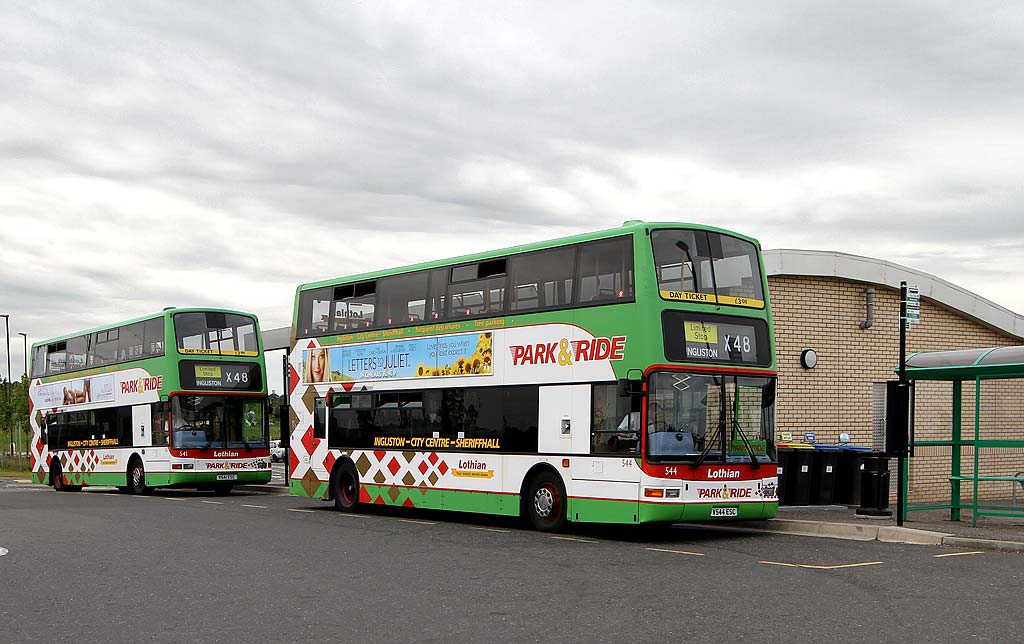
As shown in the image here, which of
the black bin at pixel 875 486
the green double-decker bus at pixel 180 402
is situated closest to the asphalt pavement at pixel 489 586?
the black bin at pixel 875 486

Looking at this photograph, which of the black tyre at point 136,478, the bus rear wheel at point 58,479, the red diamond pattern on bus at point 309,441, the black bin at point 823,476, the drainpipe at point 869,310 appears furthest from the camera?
the bus rear wheel at point 58,479

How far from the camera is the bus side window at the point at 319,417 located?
2189cm

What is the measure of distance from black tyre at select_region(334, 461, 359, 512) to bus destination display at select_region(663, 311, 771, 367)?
8.06m

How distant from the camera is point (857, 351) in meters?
22.9

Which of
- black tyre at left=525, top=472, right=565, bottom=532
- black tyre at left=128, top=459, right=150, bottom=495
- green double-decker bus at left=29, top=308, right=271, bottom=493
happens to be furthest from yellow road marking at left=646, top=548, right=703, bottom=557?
black tyre at left=128, top=459, right=150, bottom=495

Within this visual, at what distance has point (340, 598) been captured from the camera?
10.0 meters

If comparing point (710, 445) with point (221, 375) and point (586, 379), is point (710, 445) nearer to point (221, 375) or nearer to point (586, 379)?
point (586, 379)

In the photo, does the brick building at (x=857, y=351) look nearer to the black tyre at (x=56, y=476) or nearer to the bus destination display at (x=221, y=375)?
the bus destination display at (x=221, y=375)

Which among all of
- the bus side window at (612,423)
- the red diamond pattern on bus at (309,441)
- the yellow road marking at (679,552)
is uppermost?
the bus side window at (612,423)

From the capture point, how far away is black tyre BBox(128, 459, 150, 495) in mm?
29031

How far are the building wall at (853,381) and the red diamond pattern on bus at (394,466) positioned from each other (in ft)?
23.2

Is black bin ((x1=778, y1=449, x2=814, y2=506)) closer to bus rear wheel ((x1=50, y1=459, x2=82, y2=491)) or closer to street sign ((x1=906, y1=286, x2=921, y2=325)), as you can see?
street sign ((x1=906, y1=286, x2=921, y2=325))

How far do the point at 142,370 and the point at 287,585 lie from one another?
1903 cm

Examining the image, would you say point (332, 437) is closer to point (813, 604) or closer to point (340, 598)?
point (340, 598)
